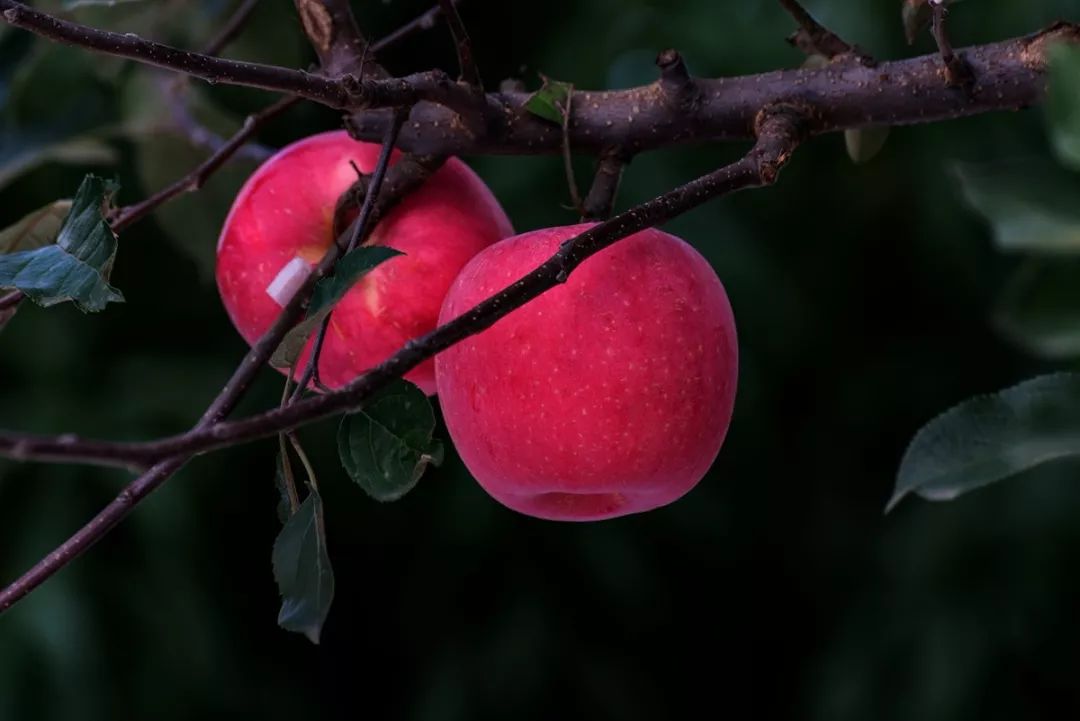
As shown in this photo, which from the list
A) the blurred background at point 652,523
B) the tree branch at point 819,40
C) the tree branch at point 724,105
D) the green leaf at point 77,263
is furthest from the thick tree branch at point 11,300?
the blurred background at point 652,523

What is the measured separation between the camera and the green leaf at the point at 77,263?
39cm

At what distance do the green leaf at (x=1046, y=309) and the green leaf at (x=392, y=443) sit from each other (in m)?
0.22

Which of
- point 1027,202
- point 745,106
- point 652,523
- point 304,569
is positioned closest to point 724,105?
point 745,106

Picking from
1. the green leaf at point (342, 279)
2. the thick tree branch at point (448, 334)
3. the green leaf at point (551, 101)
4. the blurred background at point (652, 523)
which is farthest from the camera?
the blurred background at point (652, 523)

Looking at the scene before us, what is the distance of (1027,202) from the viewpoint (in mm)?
459

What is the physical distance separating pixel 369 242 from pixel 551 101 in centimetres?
10

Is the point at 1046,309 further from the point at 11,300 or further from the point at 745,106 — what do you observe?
the point at 11,300

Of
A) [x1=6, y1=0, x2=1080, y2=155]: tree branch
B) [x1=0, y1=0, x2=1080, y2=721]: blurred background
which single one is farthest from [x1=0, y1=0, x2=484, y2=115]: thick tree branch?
[x1=0, y1=0, x2=1080, y2=721]: blurred background

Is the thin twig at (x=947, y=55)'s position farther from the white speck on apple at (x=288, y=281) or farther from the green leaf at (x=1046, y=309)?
the white speck on apple at (x=288, y=281)

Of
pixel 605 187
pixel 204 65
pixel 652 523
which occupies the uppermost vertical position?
pixel 204 65

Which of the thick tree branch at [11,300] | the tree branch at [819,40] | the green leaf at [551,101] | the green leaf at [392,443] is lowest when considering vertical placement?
the green leaf at [392,443]

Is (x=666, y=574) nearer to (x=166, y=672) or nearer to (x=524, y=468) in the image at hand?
(x=166, y=672)

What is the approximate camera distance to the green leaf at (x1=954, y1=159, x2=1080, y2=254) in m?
0.43

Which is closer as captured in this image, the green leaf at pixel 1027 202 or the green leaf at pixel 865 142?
the green leaf at pixel 1027 202
